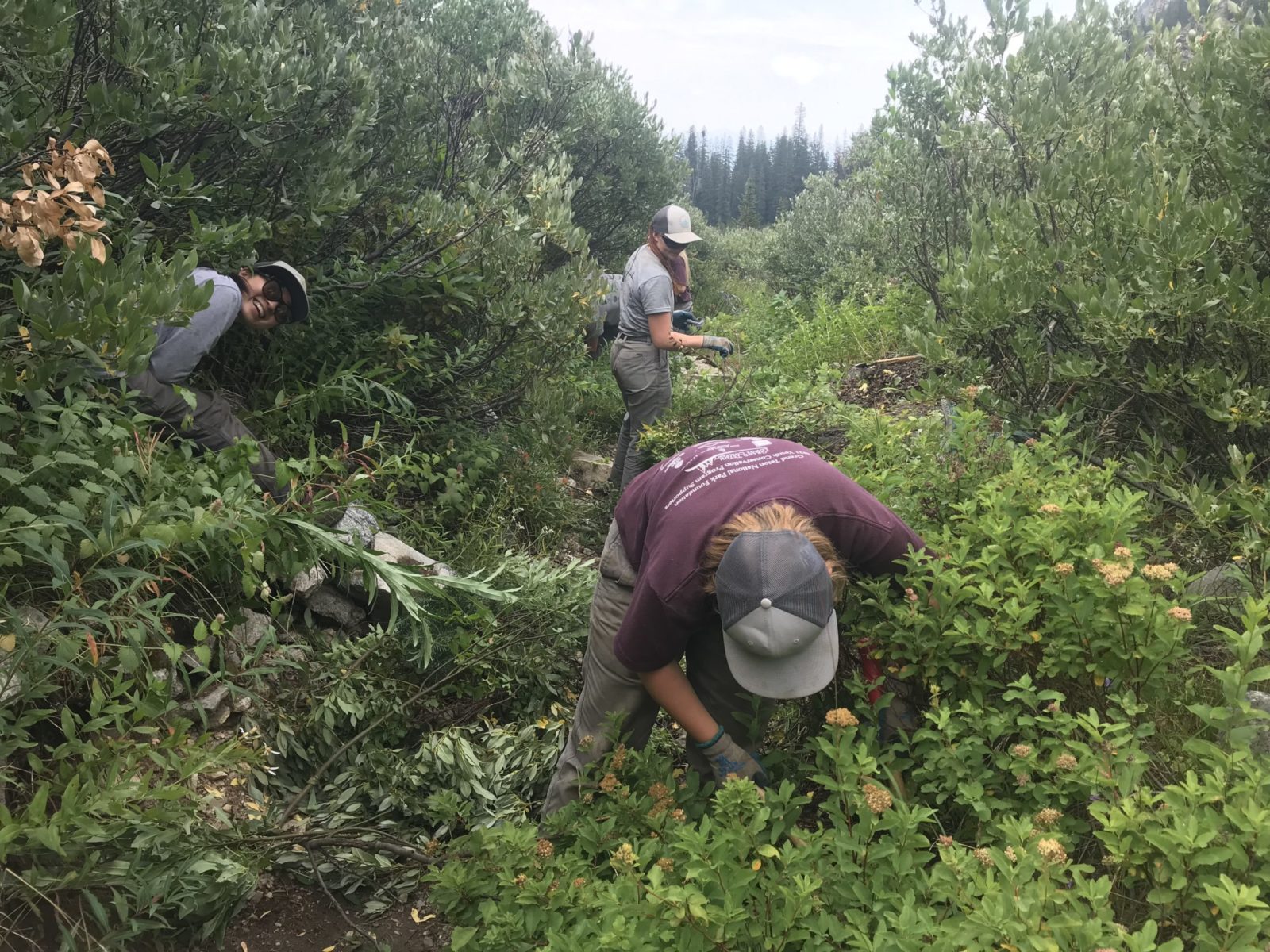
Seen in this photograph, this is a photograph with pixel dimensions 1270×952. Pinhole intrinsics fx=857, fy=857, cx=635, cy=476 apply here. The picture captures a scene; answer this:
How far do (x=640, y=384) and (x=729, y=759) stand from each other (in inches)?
167

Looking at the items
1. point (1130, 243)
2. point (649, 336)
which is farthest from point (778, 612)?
point (649, 336)

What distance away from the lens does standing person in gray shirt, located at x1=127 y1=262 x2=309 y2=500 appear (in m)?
3.66

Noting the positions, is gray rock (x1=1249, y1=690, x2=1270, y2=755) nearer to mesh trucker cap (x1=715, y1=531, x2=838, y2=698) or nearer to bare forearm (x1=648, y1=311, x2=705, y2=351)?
mesh trucker cap (x1=715, y1=531, x2=838, y2=698)

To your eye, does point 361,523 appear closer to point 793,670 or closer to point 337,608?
point 337,608

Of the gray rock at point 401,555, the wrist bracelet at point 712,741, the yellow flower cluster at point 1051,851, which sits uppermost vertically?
the yellow flower cluster at point 1051,851

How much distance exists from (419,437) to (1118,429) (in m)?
3.93

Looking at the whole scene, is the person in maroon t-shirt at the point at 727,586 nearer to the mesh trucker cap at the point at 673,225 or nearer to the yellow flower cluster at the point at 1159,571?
the yellow flower cluster at the point at 1159,571

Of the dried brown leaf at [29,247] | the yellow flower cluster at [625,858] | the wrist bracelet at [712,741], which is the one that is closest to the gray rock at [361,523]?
the dried brown leaf at [29,247]

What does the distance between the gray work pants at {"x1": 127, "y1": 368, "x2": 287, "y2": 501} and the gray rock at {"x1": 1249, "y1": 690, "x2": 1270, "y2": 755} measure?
338 centimetres

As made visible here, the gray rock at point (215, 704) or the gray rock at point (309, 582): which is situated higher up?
the gray rock at point (309, 582)

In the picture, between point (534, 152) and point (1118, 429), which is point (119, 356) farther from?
point (534, 152)

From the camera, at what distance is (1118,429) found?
3926mm

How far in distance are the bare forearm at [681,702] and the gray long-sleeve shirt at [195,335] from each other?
8.36ft

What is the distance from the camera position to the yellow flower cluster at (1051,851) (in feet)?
5.07
